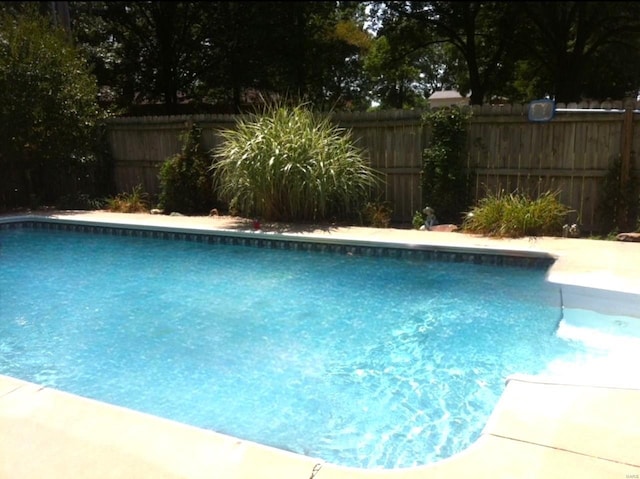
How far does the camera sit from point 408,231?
867cm

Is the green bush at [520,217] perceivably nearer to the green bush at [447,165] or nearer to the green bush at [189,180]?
the green bush at [447,165]

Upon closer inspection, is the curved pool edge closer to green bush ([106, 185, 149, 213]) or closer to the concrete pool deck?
the concrete pool deck

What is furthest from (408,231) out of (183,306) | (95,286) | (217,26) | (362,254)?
(217,26)

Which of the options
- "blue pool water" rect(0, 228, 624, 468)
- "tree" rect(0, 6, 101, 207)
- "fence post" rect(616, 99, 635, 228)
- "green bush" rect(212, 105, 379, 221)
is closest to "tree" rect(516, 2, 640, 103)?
"fence post" rect(616, 99, 635, 228)

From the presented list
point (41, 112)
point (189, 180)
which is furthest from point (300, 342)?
point (41, 112)

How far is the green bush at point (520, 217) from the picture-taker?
8.02 metres

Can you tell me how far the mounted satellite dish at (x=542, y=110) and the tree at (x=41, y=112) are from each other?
9261 mm

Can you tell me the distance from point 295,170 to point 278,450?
6.67 m

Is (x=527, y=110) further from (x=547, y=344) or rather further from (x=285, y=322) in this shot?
(x=285, y=322)

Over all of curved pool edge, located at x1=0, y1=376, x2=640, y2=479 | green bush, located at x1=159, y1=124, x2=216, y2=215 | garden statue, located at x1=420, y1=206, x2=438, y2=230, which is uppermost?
green bush, located at x1=159, y1=124, x2=216, y2=215

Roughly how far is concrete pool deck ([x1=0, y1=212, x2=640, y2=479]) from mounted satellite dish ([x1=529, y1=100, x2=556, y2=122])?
225 inches

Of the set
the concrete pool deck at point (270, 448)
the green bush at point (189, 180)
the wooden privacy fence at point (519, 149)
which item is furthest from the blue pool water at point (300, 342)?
the green bush at point (189, 180)

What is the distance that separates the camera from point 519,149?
8820 mm

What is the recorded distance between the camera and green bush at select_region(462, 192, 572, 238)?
802 centimetres
